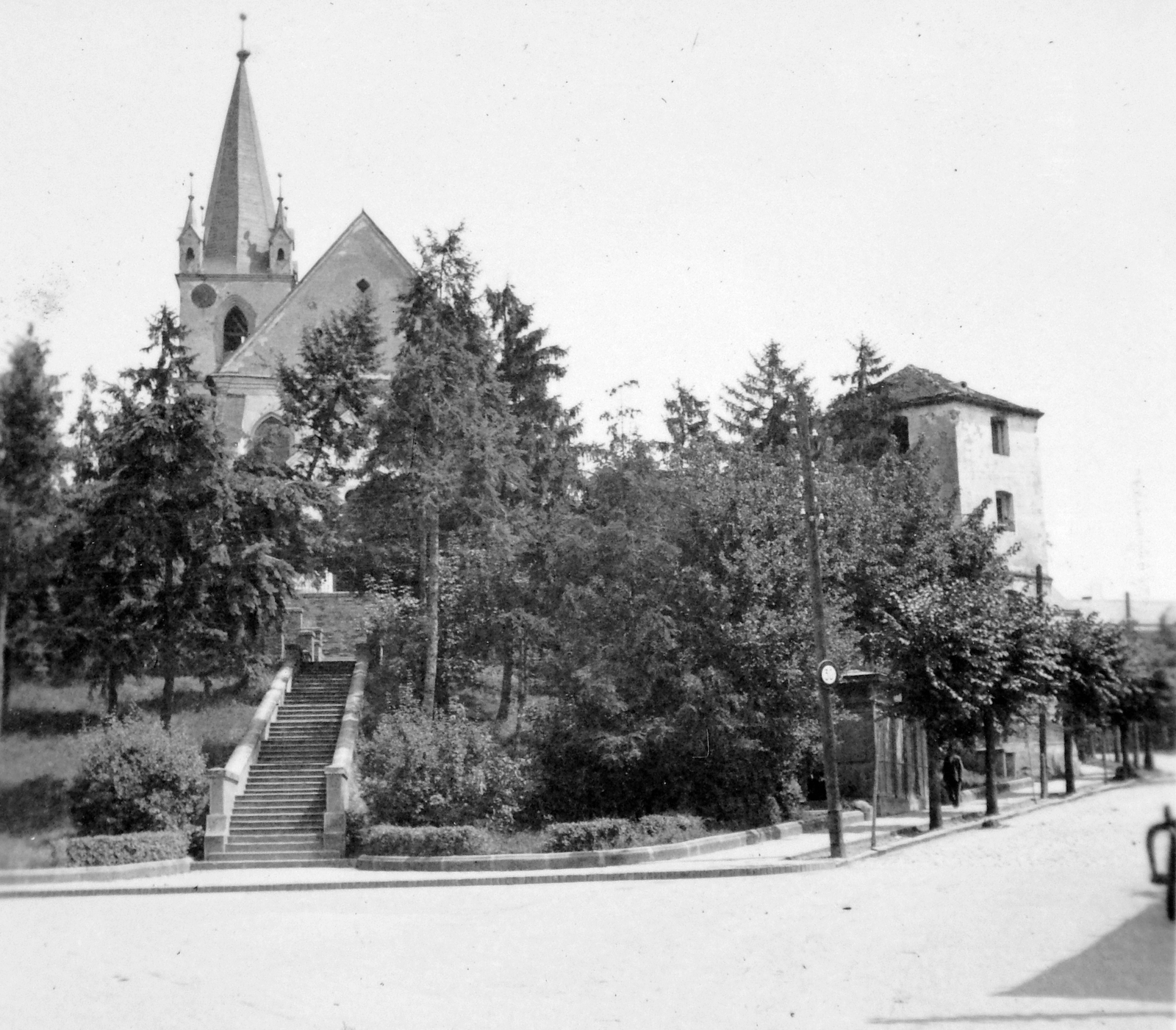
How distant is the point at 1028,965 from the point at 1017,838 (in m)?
12.4

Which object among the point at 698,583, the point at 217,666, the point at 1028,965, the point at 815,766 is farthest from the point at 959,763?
the point at 1028,965

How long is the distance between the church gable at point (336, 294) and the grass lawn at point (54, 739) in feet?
61.7

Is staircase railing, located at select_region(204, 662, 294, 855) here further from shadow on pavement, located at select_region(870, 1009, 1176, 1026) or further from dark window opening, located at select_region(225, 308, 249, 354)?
dark window opening, located at select_region(225, 308, 249, 354)

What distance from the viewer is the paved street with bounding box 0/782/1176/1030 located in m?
8.81

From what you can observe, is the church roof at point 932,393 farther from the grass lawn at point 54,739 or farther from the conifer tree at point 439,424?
the grass lawn at point 54,739

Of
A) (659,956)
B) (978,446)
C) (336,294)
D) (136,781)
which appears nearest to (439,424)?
(136,781)

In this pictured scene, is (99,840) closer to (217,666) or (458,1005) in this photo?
(217,666)

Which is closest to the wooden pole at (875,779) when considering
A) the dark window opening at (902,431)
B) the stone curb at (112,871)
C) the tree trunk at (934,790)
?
the tree trunk at (934,790)

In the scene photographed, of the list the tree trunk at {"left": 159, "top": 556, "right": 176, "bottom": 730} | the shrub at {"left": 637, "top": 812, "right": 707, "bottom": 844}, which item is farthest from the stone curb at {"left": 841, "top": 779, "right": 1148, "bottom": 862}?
the tree trunk at {"left": 159, "top": 556, "right": 176, "bottom": 730}

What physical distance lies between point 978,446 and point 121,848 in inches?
1465

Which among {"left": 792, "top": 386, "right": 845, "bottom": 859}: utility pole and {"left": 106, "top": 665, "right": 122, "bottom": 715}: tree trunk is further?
{"left": 106, "top": 665, "right": 122, "bottom": 715}: tree trunk

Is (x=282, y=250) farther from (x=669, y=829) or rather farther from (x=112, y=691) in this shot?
(x=669, y=829)

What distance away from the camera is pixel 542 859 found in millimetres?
20969

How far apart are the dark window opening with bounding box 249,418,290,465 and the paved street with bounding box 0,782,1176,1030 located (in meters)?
23.2
